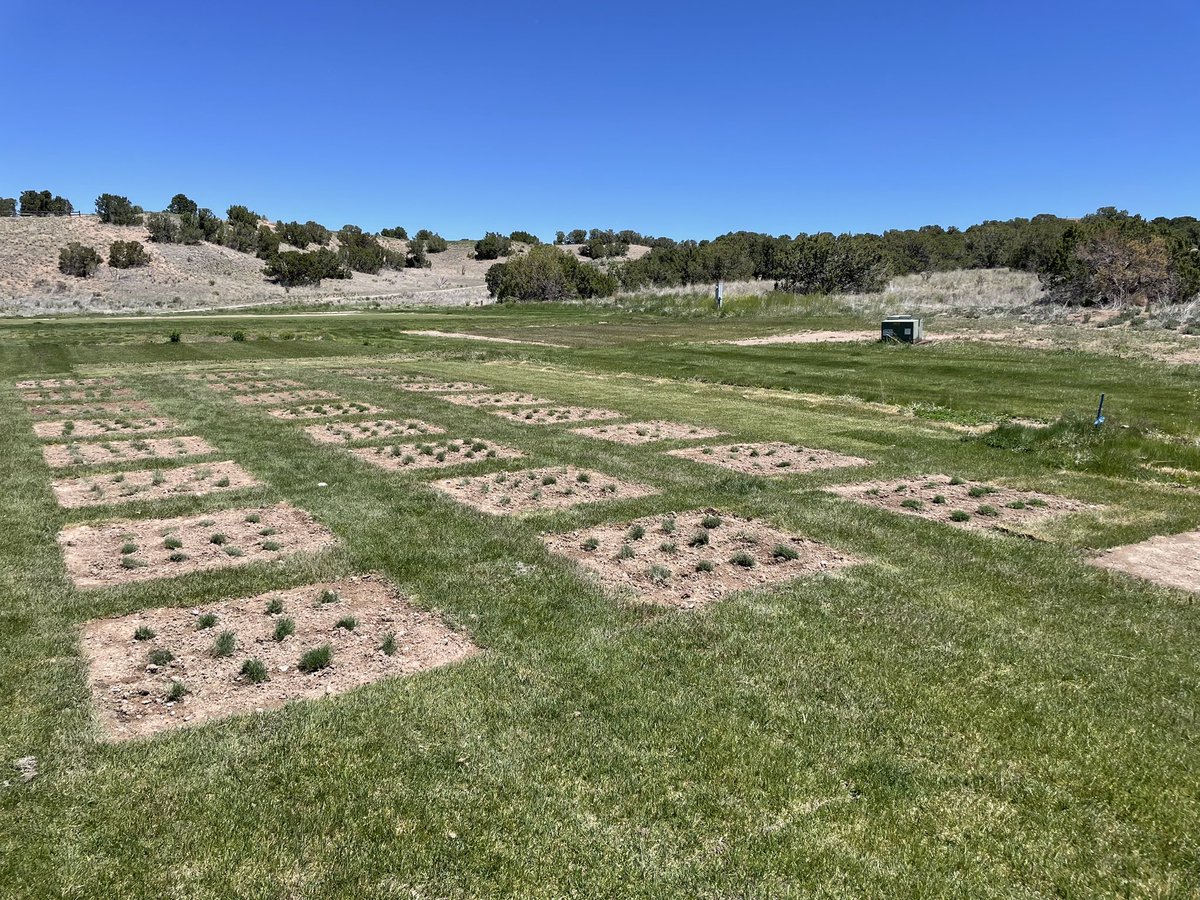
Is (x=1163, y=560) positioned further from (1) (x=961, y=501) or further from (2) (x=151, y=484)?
(2) (x=151, y=484)

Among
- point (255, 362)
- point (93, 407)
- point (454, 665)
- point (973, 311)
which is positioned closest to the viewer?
point (454, 665)

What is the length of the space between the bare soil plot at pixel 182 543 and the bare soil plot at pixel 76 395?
1197cm

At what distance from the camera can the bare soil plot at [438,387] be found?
2105 cm

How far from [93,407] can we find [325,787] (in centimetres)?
1683

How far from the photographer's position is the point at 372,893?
346cm

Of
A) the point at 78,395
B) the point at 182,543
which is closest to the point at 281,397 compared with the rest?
the point at 78,395

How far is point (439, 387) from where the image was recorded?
72.2 feet

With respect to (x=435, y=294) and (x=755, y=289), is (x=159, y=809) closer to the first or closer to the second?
(x=755, y=289)

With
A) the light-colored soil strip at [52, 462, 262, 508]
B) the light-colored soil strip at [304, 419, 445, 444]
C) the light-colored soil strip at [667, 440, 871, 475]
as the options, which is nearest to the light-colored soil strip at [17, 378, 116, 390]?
the light-colored soil strip at [304, 419, 445, 444]

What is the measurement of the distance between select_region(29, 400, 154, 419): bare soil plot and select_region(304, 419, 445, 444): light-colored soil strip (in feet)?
15.3

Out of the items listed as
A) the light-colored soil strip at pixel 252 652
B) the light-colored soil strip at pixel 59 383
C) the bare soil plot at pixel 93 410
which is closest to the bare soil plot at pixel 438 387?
the bare soil plot at pixel 93 410

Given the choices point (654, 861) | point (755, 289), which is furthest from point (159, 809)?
point (755, 289)

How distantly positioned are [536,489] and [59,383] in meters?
18.5

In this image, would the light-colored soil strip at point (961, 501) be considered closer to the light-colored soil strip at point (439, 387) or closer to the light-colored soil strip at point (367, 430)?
the light-colored soil strip at point (367, 430)
